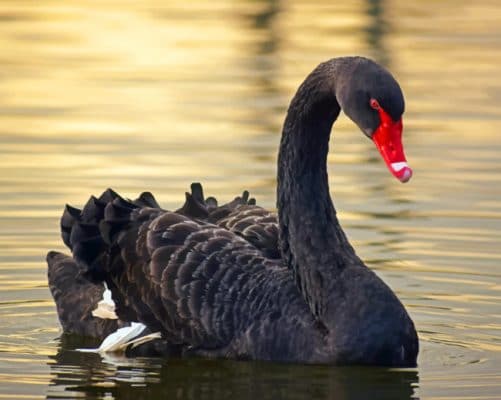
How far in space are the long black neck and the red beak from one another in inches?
24.8

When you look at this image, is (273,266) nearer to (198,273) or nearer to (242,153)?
(198,273)

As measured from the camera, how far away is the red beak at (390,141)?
8203 millimetres

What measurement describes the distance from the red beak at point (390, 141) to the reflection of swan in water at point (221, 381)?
1.01 metres

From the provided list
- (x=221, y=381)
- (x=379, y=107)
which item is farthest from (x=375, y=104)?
(x=221, y=381)

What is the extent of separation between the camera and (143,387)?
8.48 meters

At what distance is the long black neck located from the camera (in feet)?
29.2

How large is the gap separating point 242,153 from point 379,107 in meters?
5.39

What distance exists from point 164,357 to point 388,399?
1.28m

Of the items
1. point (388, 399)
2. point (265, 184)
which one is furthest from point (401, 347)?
point (265, 184)

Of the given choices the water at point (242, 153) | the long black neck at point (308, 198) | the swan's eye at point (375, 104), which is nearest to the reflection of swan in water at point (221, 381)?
the water at point (242, 153)

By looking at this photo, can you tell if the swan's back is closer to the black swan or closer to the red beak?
the black swan

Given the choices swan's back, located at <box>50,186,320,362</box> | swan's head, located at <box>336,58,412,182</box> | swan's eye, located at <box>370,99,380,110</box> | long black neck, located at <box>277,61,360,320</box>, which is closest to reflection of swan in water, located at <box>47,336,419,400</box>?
swan's back, located at <box>50,186,320,362</box>

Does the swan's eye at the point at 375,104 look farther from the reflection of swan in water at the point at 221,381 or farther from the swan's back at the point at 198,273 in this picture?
the reflection of swan in water at the point at 221,381

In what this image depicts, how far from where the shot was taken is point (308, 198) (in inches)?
358
